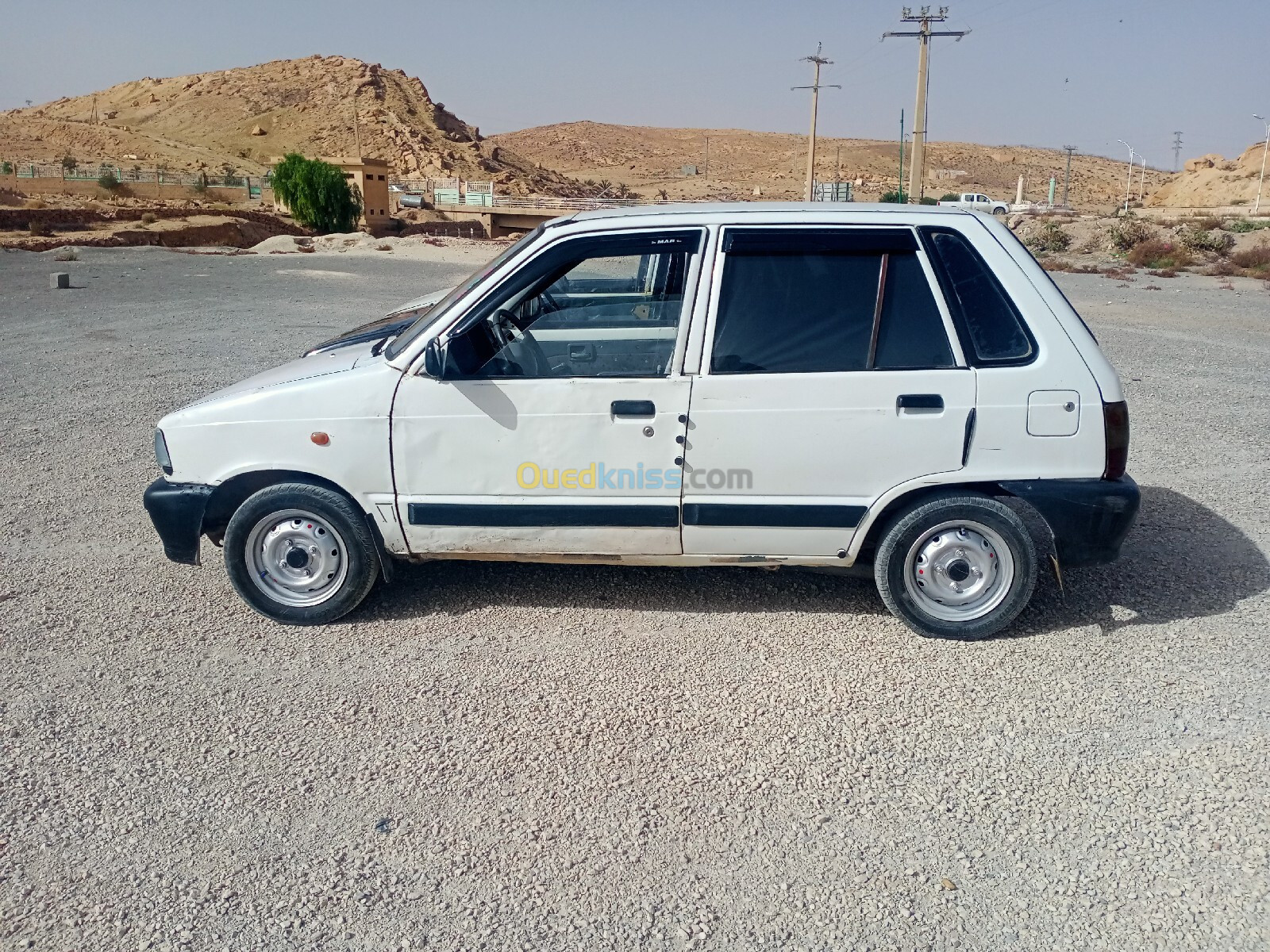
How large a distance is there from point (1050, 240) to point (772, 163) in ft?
368

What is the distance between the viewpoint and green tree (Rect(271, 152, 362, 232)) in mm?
56969

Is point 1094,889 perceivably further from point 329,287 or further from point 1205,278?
point 1205,278

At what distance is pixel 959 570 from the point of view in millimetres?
4633

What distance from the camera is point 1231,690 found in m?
4.22

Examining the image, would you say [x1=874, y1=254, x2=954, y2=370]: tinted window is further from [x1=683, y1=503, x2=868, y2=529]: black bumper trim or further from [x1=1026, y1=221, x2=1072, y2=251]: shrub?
[x1=1026, y1=221, x2=1072, y2=251]: shrub

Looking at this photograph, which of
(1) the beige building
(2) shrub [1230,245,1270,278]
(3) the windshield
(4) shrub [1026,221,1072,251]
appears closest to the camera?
(3) the windshield

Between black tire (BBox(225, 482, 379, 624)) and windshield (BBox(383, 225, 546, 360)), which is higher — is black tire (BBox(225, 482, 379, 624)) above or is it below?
below

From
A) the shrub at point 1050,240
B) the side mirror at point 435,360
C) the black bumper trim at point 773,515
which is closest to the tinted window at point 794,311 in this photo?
the black bumper trim at point 773,515

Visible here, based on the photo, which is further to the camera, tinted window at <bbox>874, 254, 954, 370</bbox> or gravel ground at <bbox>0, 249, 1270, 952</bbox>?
tinted window at <bbox>874, 254, 954, 370</bbox>

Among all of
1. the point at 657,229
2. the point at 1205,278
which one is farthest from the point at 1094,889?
the point at 1205,278

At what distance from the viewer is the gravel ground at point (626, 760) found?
9.67 feet

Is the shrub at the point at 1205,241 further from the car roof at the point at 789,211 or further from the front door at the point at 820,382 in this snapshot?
the front door at the point at 820,382

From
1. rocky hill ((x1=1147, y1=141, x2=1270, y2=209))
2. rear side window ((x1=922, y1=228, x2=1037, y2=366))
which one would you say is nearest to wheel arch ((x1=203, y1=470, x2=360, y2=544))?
rear side window ((x1=922, y1=228, x2=1037, y2=366))

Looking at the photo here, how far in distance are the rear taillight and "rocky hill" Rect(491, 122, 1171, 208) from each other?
283 ft
